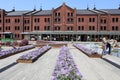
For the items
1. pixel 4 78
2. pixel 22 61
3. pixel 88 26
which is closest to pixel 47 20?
pixel 88 26

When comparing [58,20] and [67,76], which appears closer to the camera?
[67,76]

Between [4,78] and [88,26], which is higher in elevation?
[88,26]

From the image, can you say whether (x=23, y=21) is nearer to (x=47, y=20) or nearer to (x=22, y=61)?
(x=47, y=20)

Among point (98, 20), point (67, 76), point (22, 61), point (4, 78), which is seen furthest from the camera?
point (98, 20)

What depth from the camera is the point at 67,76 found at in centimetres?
747

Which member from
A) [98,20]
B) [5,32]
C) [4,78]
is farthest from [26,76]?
[5,32]

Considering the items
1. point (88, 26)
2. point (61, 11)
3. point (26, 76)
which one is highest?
point (61, 11)

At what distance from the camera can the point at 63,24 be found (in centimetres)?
8306

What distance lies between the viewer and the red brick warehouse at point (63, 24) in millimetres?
80688

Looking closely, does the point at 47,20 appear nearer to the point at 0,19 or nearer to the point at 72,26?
the point at 72,26

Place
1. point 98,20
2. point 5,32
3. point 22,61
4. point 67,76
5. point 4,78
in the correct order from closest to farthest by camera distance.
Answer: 1. point 67,76
2. point 4,78
3. point 22,61
4. point 98,20
5. point 5,32

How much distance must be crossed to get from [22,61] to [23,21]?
230ft

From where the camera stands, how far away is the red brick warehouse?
8069cm

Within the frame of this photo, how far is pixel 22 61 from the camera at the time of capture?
16531 mm
